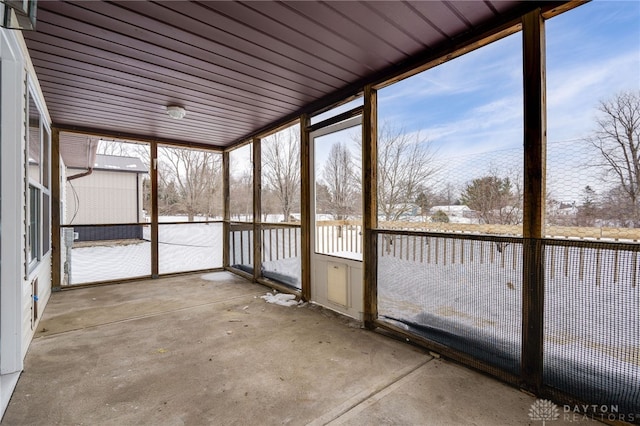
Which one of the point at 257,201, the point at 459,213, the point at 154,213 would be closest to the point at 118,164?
the point at 154,213

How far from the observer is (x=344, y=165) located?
3529mm

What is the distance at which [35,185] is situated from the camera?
3154mm

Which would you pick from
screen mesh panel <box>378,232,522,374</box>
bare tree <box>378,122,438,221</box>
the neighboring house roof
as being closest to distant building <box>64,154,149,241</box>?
the neighboring house roof

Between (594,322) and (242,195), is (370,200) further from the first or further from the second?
(242,195)

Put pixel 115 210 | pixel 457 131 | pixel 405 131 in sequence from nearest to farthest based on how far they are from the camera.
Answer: pixel 457 131 → pixel 405 131 → pixel 115 210

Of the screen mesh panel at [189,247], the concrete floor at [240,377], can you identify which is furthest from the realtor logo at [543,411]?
the screen mesh panel at [189,247]

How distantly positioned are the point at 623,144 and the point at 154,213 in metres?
5.91

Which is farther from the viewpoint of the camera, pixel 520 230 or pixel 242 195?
pixel 242 195

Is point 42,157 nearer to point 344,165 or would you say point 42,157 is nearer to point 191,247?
point 191,247

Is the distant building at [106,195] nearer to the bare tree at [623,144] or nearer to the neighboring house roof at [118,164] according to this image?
the neighboring house roof at [118,164]

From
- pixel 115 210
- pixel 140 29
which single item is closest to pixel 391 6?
pixel 140 29

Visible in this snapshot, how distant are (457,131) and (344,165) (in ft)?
4.52

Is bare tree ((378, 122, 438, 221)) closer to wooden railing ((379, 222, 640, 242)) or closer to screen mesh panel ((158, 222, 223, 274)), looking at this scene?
wooden railing ((379, 222, 640, 242))

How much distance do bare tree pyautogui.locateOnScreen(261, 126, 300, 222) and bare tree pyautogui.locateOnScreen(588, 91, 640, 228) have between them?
10.4ft
